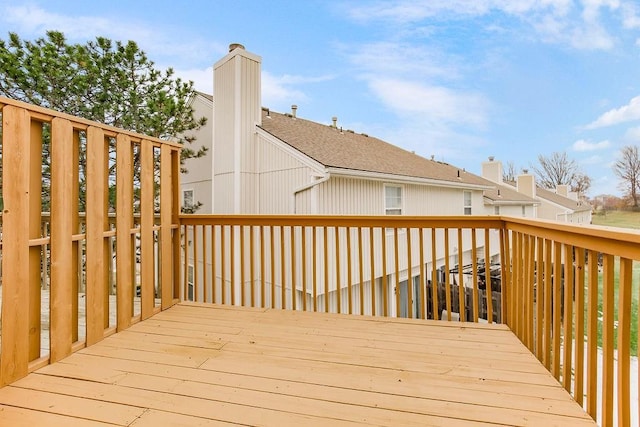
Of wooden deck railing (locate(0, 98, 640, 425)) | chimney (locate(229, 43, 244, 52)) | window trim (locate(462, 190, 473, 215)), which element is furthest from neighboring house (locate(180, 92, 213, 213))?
window trim (locate(462, 190, 473, 215))

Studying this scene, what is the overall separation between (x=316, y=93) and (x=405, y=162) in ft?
15.1

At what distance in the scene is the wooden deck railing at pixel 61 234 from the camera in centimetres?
192

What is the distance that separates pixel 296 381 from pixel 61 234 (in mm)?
1804

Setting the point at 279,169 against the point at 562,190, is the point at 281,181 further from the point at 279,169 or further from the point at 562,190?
the point at 562,190

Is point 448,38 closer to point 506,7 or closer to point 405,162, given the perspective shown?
point 506,7

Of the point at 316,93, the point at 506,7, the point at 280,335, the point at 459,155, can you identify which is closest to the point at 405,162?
the point at 316,93

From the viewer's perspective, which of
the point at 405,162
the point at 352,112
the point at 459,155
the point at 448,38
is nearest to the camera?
the point at 405,162

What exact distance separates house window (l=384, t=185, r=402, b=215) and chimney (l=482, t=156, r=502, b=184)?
11999mm

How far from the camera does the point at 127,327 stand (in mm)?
2820

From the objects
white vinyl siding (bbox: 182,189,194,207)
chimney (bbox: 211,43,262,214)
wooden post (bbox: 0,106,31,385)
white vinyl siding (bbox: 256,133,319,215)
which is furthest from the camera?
white vinyl siding (bbox: 182,189,194,207)

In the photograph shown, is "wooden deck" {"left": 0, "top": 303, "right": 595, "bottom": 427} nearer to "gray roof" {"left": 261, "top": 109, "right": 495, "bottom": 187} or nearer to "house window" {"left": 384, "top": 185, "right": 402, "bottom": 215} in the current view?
"gray roof" {"left": 261, "top": 109, "right": 495, "bottom": 187}

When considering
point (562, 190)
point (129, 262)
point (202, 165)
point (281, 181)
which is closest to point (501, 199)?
point (281, 181)

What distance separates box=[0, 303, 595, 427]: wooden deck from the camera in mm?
1647

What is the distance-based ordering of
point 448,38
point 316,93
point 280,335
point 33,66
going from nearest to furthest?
point 280,335
point 33,66
point 448,38
point 316,93
